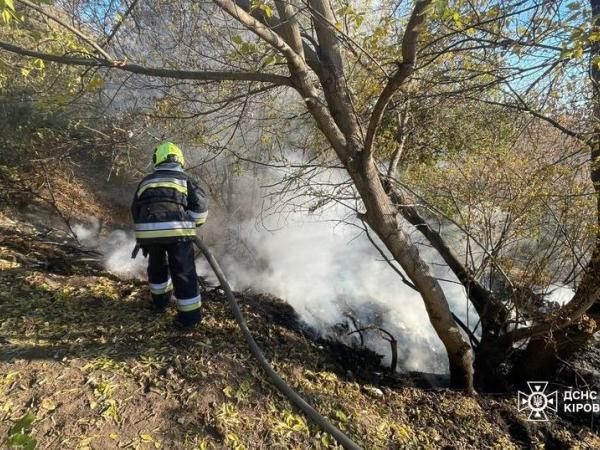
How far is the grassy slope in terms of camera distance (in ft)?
8.79

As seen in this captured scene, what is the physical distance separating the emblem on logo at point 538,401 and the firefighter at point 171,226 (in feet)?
12.5

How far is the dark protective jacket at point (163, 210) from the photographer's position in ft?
11.8

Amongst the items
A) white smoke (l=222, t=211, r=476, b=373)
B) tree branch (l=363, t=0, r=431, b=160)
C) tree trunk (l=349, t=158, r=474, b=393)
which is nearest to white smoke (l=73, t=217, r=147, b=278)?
white smoke (l=222, t=211, r=476, b=373)

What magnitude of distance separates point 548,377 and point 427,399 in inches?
69.7

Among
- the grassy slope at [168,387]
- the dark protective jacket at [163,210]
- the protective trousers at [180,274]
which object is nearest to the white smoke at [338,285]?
the grassy slope at [168,387]

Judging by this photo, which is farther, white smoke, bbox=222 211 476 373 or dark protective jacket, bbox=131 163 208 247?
white smoke, bbox=222 211 476 373

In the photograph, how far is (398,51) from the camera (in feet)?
13.5

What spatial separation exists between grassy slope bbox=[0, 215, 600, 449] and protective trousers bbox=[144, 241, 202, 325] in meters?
0.22

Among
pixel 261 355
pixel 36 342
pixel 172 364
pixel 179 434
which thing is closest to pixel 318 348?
pixel 261 355

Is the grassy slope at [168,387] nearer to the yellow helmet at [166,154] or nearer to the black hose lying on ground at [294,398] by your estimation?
the black hose lying on ground at [294,398]

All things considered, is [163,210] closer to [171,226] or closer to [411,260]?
[171,226]

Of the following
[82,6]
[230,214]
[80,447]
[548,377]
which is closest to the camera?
[80,447]

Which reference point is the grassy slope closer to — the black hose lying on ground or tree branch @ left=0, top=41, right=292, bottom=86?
the black hose lying on ground

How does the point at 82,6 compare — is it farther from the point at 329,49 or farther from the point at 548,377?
the point at 548,377
